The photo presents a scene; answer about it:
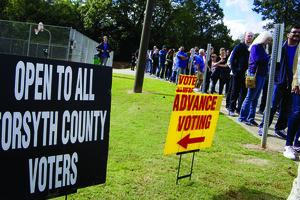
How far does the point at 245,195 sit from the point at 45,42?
20151mm

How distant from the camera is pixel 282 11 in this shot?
43.1 metres

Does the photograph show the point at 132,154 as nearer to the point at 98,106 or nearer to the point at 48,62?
the point at 98,106

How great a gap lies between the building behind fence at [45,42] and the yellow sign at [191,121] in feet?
52.4

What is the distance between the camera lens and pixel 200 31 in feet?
213

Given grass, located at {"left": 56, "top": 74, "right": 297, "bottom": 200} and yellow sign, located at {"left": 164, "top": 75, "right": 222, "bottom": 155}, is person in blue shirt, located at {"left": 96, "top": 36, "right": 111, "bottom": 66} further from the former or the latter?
yellow sign, located at {"left": 164, "top": 75, "right": 222, "bottom": 155}

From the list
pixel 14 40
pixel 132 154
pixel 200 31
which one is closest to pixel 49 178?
pixel 132 154

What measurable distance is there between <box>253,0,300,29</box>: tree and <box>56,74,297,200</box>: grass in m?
43.1

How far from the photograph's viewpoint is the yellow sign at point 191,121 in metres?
3.18

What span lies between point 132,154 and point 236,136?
2.55 meters

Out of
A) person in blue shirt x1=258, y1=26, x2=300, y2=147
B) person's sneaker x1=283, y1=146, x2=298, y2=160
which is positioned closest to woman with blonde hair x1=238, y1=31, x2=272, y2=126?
person in blue shirt x1=258, y1=26, x2=300, y2=147

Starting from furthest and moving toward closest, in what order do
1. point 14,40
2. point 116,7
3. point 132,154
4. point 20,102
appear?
point 116,7, point 14,40, point 132,154, point 20,102

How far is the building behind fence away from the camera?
18.9 metres

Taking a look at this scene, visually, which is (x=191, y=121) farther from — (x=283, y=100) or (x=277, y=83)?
(x=283, y=100)

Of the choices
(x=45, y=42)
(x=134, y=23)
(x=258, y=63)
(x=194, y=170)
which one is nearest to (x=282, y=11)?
(x=134, y=23)
